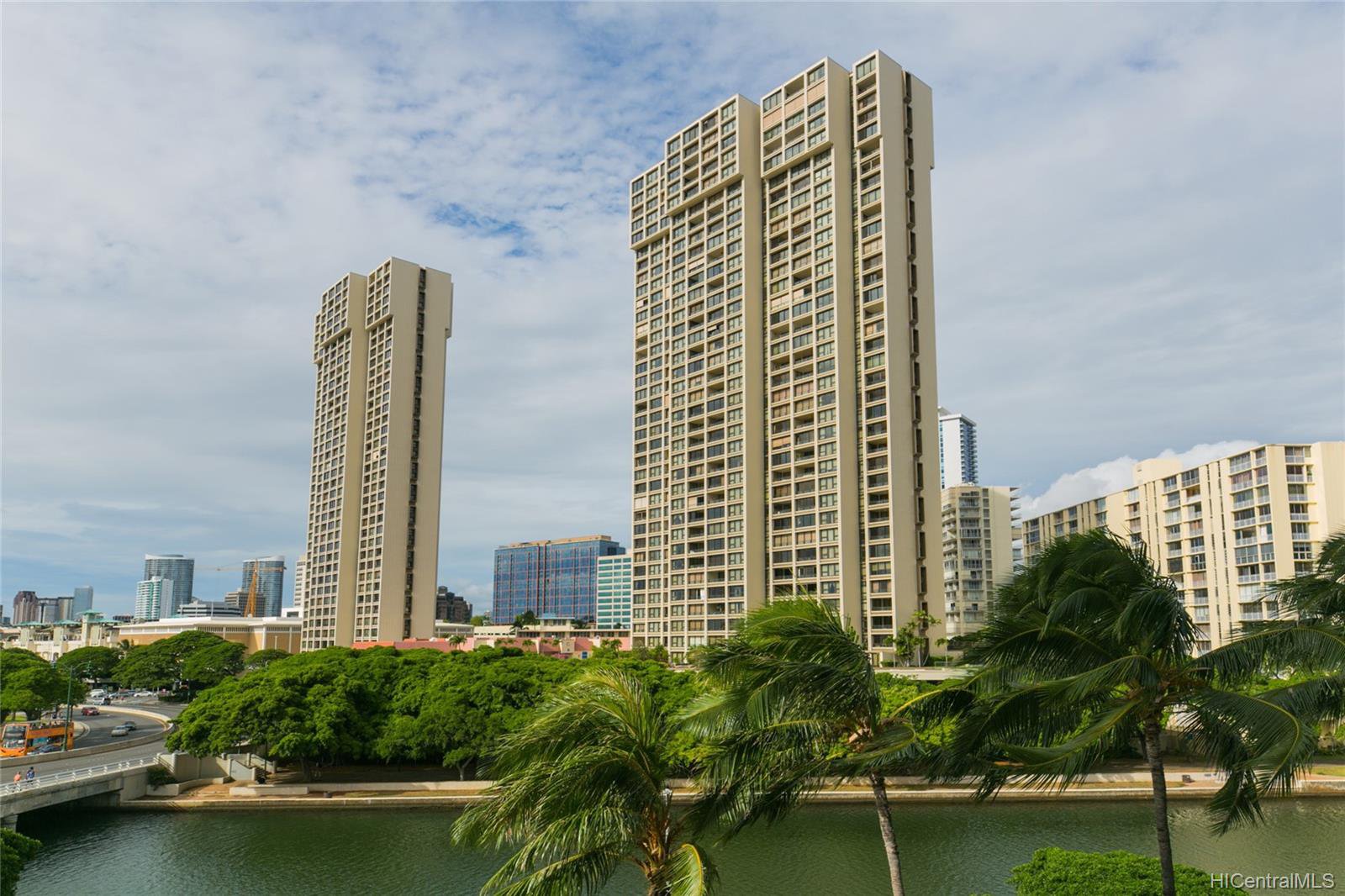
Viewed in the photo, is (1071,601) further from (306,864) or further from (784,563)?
(784,563)

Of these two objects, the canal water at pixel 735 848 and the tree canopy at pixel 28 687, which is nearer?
the canal water at pixel 735 848

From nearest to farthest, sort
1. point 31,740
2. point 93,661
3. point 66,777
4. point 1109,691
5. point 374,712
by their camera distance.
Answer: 1. point 1109,691
2. point 66,777
3. point 374,712
4. point 31,740
5. point 93,661

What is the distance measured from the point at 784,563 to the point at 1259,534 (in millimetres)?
47081

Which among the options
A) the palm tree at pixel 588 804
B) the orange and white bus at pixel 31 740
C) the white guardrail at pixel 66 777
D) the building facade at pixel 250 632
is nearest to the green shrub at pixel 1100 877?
the palm tree at pixel 588 804

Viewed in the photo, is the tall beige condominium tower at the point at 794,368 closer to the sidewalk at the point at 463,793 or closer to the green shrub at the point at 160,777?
the sidewalk at the point at 463,793

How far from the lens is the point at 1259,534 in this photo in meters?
91.4

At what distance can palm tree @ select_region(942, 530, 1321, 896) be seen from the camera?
49.6 feet

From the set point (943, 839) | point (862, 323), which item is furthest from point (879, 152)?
point (943, 839)

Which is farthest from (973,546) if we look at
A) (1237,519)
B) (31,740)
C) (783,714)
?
(783,714)

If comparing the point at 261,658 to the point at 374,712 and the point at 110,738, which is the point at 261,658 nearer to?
the point at 110,738

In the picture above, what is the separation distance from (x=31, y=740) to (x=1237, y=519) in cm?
10965

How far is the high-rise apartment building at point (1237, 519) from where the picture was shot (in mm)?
88625

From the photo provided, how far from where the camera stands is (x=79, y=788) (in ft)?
175

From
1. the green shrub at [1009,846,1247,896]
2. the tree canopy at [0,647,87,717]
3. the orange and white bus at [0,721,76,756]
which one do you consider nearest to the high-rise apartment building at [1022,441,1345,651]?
the green shrub at [1009,846,1247,896]
